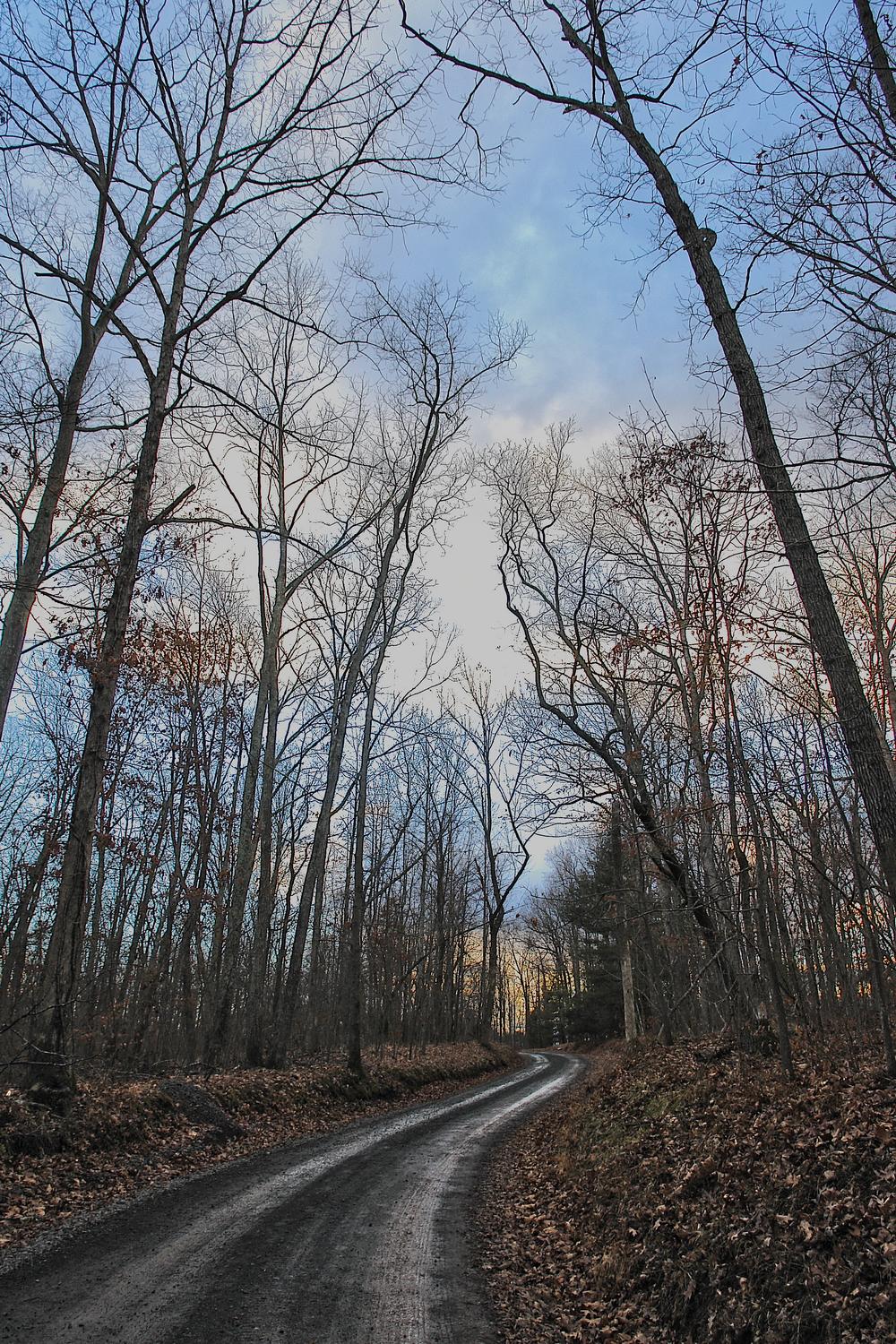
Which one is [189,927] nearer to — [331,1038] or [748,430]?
[331,1038]

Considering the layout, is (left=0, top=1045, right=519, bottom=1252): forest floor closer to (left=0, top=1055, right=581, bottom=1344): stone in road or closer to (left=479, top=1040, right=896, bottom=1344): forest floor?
(left=0, top=1055, right=581, bottom=1344): stone in road

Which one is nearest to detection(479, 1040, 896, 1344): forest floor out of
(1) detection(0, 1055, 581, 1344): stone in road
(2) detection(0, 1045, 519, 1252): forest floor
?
(1) detection(0, 1055, 581, 1344): stone in road

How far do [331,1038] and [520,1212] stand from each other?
23.7 metres

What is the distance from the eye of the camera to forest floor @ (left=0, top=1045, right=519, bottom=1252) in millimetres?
6047

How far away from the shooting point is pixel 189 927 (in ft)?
60.1

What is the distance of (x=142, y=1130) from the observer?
26.3ft

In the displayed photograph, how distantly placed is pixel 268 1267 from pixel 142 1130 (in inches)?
160

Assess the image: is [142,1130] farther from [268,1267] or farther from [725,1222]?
[725,1222]

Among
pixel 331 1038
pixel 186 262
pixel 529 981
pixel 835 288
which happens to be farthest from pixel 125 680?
pixel 529 981

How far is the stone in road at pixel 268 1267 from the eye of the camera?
12.9 ft

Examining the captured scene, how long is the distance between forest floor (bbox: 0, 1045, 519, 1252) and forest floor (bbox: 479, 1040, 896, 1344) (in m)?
3.43

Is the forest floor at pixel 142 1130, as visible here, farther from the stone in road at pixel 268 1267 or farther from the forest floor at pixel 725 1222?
the forest floor at pixel 725 1222

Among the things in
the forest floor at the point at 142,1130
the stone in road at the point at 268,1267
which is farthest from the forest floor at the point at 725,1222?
the forest floor at the point at 142,1130

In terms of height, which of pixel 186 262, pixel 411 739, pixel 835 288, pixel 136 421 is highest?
pixel 186 262
